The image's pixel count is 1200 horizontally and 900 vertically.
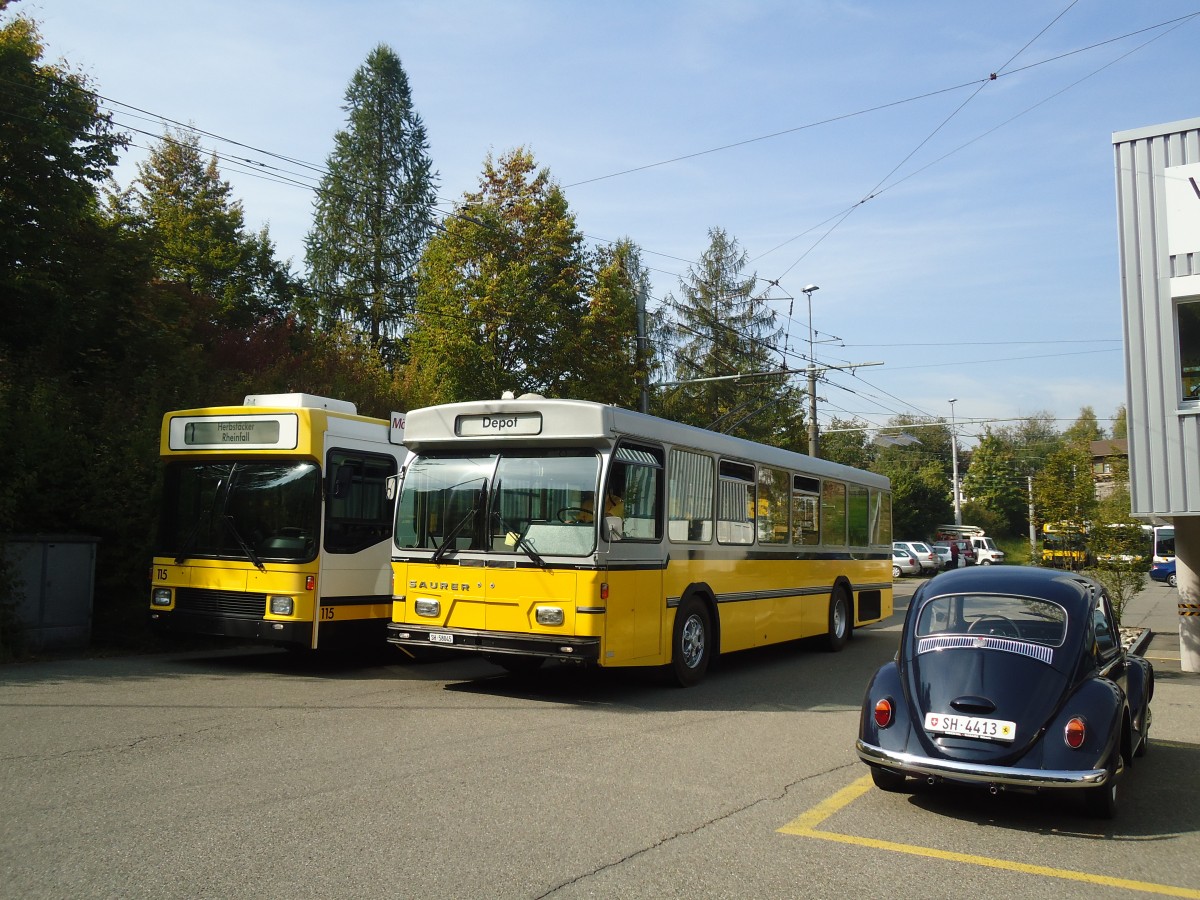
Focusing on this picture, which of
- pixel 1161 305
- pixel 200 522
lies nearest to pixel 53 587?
pixel 200 522

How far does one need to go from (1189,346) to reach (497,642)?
10.4 meters

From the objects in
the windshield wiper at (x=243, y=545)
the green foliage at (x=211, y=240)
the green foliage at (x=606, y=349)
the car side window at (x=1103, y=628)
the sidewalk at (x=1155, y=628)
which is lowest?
the sidewalk at (x=1155, y=628)

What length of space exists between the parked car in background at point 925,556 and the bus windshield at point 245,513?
3907cm

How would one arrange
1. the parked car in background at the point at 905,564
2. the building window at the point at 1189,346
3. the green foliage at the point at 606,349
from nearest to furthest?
the building window at the point at 1189,346, the green foliage at the point at 606,349, the parked car in background at the point at 905,564

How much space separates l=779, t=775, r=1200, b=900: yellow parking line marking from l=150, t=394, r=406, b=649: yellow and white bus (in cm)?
701

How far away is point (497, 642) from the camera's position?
1045cm

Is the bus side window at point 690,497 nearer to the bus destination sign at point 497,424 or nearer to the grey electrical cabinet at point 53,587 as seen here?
the bus destination sign at point 497,424

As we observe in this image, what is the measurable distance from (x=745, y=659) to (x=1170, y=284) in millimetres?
7675

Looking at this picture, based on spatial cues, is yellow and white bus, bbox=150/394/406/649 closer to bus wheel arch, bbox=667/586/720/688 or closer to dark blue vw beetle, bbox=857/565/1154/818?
bus wheel arch, bbox=667/586/720/688

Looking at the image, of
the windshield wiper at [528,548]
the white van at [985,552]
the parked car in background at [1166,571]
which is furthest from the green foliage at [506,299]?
the white van at [985,552]

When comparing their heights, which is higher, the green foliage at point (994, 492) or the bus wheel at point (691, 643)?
the green foliage at point (994, 492)

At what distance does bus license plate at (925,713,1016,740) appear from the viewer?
622cm

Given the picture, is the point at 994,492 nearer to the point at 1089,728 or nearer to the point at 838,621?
the point at 838,621

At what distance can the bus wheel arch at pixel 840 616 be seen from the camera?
16344 mm
